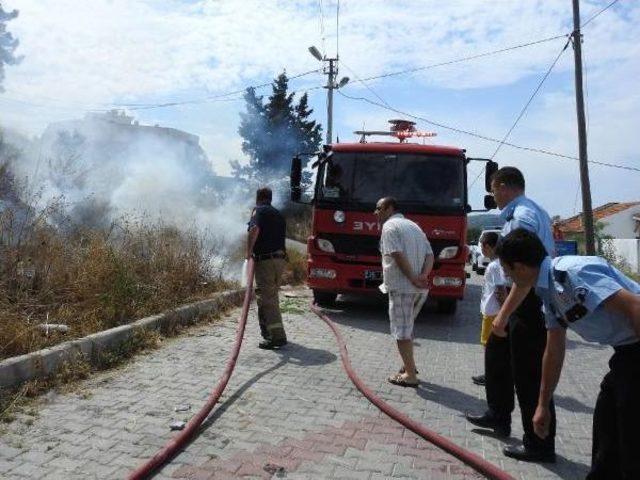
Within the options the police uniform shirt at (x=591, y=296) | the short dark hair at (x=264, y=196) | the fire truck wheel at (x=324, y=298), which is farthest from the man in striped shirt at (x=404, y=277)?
the fire truck wheel at (x=324, y=298)

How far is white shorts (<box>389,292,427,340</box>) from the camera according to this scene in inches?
212

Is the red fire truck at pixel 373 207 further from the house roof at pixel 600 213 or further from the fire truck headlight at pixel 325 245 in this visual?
the house roof at pixel 600 213

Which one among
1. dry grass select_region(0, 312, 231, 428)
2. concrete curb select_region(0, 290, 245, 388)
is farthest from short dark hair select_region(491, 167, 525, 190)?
concrete curb select_region(0, 290, 245, 388)

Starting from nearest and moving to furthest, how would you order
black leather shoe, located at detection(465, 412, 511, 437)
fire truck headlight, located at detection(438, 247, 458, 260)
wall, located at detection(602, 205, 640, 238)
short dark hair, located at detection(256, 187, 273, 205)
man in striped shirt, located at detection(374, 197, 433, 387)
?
black leather shoe, located at detection(465, 412, 511, 437) < man in striped shirt, located at detection(374, 197, 433, 387) < short dark hair, located at detection(256, 187, 273, 205) < fire truck headlight, located at detection(438, 247, 458, 260) < wall, located at detection(602, 205, 640, 238)

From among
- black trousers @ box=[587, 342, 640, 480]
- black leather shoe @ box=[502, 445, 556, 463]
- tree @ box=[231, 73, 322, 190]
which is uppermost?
tree @ box=[231, 73, 322, 190]

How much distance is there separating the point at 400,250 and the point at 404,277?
10.5 inches

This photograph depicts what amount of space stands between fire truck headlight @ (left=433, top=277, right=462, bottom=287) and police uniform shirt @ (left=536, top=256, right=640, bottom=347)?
5.95 metres

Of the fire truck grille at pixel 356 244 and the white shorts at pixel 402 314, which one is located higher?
the fire truck grille at pixel 356 244

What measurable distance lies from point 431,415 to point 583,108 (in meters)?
14.6

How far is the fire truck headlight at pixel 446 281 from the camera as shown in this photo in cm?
875

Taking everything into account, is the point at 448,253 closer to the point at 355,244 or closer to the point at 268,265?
the point at 355,244

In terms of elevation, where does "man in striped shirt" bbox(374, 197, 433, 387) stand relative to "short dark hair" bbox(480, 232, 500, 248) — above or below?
below

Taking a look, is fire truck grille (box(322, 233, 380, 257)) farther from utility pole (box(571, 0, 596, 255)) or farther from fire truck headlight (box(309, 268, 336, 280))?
utility pole (box(571, 0, 596, 255))

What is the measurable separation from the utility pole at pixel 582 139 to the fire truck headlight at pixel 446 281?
32.4ft
